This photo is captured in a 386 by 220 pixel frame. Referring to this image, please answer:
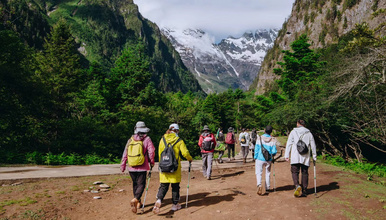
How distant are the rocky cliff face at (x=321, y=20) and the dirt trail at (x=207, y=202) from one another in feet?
289

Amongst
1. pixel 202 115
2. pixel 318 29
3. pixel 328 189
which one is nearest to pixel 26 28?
pixel 202 115

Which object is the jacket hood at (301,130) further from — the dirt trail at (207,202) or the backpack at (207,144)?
the backpack at (207,144)

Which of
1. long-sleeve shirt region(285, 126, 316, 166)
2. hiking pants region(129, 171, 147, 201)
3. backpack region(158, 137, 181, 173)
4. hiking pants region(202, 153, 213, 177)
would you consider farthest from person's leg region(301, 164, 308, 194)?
hiking pants region(129, 171, 147, 201)

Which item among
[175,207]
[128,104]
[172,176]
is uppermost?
[128,104]

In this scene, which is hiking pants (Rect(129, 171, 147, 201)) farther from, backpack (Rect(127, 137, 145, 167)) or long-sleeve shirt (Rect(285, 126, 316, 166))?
long-sleeve shirt (Rect(285, 126, 316, 166))

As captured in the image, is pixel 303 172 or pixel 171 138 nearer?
pixel 171 138

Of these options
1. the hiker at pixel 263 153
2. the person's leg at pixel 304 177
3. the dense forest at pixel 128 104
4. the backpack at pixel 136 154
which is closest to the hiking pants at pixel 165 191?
the backpack at pixel 136 154

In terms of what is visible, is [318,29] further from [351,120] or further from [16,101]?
[16,101]

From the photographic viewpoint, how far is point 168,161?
5.44 meters

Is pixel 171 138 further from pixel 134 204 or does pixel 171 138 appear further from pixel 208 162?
pixel 208 162

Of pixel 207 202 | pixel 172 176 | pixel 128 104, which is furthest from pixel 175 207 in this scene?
pixel 128 104

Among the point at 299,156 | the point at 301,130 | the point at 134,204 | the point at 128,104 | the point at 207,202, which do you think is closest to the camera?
the point at 134,204

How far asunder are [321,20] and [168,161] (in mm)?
134340

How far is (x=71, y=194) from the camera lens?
6.86m
